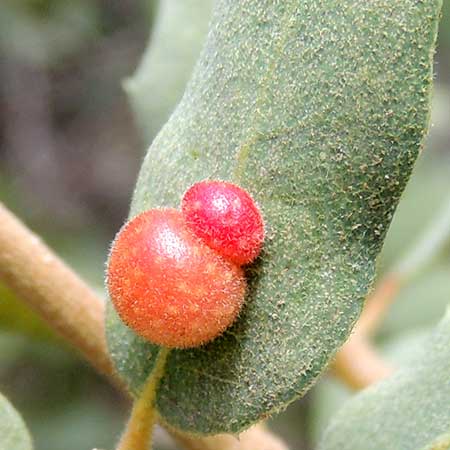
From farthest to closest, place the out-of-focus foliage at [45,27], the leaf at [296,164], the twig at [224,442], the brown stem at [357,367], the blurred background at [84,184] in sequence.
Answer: the out-of-focus foliage at [45,27] → the blurred background at [84,184] → the brown stem at [357,367] → the twig at [224,442] → the leaf at [296,164]

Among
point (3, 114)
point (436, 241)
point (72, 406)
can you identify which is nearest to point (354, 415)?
point (436, 241)

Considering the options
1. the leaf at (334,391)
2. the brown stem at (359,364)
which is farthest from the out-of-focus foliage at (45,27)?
the brown stem at (359,364)

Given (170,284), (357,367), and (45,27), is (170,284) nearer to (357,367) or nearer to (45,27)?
(357,367)

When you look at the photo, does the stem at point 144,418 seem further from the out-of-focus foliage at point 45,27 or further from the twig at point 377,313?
the out-of-focus foliage at point 45,27

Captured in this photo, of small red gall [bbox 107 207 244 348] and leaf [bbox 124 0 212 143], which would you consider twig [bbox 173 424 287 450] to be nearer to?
small red gall [bbox 107 207 244 348]

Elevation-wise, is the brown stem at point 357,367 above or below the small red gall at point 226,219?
below

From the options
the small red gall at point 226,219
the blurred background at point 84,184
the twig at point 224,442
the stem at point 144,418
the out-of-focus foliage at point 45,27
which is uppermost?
the small red gall at point 226,219

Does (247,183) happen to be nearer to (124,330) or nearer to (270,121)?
(270,121)

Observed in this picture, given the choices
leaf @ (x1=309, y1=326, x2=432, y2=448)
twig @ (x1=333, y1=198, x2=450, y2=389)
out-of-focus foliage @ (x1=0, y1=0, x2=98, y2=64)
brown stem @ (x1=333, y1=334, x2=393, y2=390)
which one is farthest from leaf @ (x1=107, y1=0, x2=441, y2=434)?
out-of-focus foliage @ (x1=0, y1=0, x2=98, y2=64)
